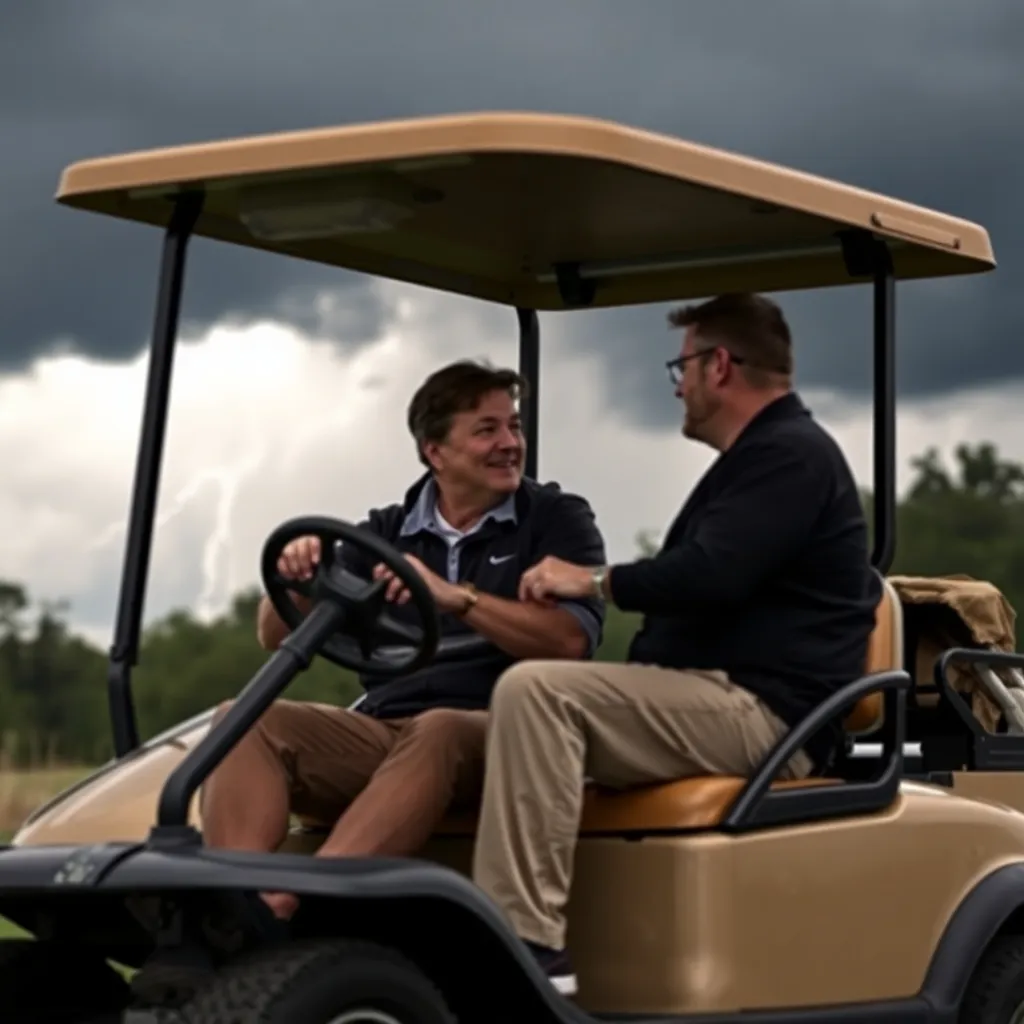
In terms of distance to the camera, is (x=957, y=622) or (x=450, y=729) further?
(x=957, y=622)

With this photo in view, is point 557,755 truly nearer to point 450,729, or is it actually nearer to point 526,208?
point 450,729

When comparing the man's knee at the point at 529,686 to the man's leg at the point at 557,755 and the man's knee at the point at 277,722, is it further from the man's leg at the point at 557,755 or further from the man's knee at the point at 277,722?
the man's knee at the point at 277,722

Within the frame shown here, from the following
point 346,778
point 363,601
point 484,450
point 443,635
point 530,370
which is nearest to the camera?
point 363,601

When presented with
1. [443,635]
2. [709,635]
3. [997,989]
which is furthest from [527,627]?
[997,989]

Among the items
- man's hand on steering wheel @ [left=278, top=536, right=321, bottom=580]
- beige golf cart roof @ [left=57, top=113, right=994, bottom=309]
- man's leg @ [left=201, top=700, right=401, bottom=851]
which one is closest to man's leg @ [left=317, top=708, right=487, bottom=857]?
man's leg @ [left=201, top=700, right=401, bottom=851]

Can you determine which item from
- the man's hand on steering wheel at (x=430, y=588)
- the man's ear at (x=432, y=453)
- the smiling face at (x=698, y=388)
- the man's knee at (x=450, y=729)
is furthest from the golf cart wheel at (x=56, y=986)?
the smiling face at (x=698, y=388)

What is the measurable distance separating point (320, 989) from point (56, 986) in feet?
3.82

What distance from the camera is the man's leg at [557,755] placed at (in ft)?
17.5

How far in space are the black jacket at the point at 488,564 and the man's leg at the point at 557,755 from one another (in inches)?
14.2

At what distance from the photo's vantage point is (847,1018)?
19.3 feet

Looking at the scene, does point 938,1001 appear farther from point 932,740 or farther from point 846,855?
point 932,740

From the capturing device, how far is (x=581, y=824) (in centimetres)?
568

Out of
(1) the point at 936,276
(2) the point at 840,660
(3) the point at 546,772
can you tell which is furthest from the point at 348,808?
(1) the point at 936,276

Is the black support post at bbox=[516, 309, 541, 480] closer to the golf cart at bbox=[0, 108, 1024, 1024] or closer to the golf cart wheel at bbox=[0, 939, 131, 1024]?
the golf cart at bbox=[0, 108, 1024, 1024]
